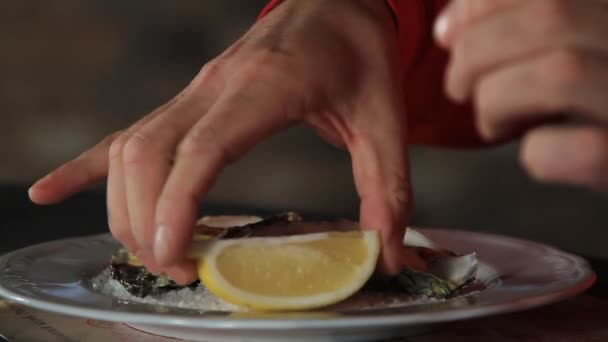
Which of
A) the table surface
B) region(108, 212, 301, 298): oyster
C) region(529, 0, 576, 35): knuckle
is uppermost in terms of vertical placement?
region(529, 0, 576, 35): knuckle

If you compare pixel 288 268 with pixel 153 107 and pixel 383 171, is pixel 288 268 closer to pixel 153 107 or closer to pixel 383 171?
pixel 383 171

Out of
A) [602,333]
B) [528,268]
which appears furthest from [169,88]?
[602,333]

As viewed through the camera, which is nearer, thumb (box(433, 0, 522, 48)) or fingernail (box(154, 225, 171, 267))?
thumb (box(433, 0, 522, 48))

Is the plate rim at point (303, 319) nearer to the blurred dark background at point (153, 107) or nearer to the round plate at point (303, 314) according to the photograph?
the round plate at point (303, 314)

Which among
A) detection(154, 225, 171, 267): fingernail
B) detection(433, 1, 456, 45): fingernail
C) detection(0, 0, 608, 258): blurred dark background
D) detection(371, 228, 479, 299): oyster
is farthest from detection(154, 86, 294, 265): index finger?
detection(0, 0, 608, 258): blurred dark background

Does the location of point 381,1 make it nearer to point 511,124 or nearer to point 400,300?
point 400,300

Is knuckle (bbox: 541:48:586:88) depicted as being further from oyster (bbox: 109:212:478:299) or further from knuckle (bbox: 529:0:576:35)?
oyster (bbox: 109:212:478:299)
